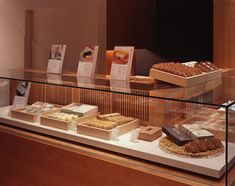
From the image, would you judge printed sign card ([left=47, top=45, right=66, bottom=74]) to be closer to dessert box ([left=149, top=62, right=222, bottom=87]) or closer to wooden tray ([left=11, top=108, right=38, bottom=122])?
wooden tray ([left=11, top=108, right=38, bottom=122])

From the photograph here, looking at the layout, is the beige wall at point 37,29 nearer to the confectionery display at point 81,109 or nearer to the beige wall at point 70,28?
the beige wall at point 70,28

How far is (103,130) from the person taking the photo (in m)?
1.43

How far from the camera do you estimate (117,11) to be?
3.45 m

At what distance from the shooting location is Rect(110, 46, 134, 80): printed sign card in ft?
4.95

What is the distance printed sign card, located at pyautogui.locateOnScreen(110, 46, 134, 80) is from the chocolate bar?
33 centimetres

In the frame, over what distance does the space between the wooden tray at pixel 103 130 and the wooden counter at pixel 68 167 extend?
8 centimetres

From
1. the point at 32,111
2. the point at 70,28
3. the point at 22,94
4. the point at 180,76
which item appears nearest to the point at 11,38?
the point at 70,28

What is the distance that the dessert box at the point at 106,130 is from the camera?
1422 millimetres

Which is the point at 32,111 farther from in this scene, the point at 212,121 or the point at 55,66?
the point at 212,121

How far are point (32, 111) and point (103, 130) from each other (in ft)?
2.07

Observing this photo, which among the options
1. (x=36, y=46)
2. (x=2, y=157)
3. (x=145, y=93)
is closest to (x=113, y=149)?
(x=145, y=93)

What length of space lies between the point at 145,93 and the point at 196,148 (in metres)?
0.30

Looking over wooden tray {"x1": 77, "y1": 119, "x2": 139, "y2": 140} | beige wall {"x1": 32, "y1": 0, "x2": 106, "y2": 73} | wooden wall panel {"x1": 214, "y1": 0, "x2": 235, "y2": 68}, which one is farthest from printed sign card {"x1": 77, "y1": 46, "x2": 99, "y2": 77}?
wooden wall panel {"x1": 214, "y1": 0, "x2": 235, "y2": 68}

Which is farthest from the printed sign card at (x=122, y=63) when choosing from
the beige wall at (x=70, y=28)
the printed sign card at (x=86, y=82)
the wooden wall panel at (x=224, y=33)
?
the wooden wall panel at (x=224, y=33)
